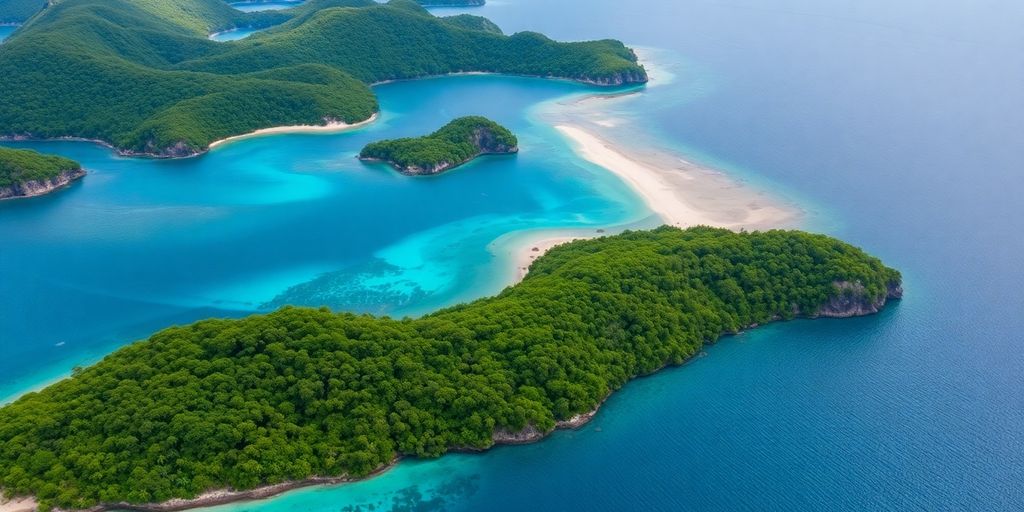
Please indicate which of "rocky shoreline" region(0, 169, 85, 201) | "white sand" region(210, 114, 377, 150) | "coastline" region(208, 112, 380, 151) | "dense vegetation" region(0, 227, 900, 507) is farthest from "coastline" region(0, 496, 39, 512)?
"white sand" region(210, 114, 377, 150)

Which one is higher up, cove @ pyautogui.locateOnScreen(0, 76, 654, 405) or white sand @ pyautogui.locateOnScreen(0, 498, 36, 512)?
cove @ pyautogui.locateOnScreen(0, 76, 654, 405)

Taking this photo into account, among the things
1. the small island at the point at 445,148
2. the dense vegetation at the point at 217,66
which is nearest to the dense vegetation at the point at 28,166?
the dense vegetation at the point at 217,66

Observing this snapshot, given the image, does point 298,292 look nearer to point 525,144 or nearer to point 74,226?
point 74,226

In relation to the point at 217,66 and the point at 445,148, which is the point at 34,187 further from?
the point at 445,148

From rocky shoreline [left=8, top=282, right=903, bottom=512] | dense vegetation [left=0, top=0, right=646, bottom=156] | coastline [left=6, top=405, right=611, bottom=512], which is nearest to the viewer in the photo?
coastline [left=6, top=405, right=611, bottom=512]

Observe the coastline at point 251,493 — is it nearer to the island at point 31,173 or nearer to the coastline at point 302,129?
the island at point 31,173

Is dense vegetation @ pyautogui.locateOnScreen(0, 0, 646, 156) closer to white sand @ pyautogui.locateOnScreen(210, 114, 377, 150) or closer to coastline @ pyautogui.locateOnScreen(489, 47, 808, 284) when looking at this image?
white sand @ pyautogui.locateOnScreen(210, 114, 377, 150)

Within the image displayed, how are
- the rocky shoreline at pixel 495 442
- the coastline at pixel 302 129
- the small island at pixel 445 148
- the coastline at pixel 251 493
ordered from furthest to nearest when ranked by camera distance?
the coastline at pixel 302 129
the small island at pixel 445 148
the rocky shoreline at pixel 495 442
the coastline at pixel 251 493
